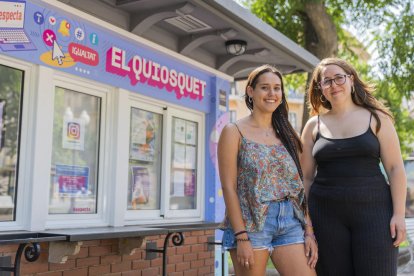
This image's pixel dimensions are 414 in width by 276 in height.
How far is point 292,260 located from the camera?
8.43 feet

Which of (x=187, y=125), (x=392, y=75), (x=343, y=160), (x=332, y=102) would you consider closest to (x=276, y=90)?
(x=332, y=102)

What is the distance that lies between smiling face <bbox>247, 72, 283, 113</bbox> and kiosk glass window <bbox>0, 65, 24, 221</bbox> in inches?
86.2

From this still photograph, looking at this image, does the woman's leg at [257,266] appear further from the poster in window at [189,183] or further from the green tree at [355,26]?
the green tree at [355,26]

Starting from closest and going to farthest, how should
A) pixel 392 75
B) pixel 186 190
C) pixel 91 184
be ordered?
pixel 91 184
pixel 186 190
pixel 392 75

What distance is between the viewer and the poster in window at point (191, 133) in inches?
239

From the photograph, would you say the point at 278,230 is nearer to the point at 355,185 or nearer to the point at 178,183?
the point at 355,185

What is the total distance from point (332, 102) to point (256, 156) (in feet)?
1.88

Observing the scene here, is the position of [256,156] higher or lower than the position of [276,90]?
lower

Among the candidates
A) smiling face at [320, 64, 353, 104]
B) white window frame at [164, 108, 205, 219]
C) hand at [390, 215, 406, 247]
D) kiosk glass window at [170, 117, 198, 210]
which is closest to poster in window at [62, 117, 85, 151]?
white window frame at [164, 108, 205, 219]

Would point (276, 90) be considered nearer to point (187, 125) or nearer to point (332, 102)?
point (332, 102)

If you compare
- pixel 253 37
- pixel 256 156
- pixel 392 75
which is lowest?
pixel 256 156

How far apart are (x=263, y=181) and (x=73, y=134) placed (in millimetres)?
2507

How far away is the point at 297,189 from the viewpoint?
2.67 m

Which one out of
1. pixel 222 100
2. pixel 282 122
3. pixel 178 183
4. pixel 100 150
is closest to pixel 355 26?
pixel 222 100
